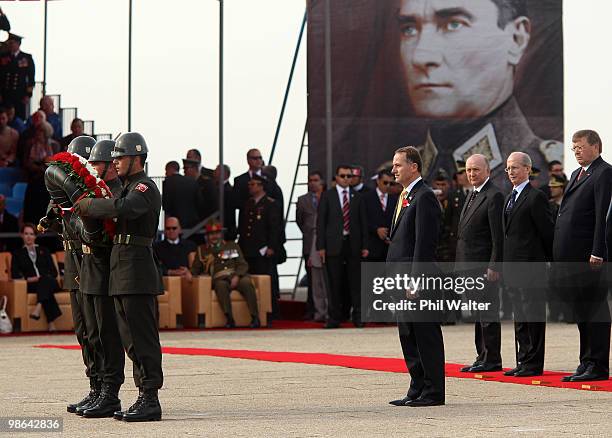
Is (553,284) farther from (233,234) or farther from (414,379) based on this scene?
(233,234)

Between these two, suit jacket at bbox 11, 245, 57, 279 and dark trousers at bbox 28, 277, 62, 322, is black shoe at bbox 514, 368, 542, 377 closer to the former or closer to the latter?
dark trousers at bbox 28, 277, 62, 322

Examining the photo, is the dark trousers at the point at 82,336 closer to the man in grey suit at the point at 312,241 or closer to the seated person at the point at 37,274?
the seated person at the point at 37,274

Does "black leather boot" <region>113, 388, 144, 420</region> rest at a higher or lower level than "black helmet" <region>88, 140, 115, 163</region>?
lower

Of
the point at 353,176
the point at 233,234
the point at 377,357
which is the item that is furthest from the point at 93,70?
the point at 377,357

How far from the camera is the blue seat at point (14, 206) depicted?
1981 cm

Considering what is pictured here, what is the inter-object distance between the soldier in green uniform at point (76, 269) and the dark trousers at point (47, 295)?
826cm

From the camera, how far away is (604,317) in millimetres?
10953

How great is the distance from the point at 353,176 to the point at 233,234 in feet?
7.61

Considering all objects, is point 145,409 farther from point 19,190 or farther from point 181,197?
point 19,190

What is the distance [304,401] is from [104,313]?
159 centimetres

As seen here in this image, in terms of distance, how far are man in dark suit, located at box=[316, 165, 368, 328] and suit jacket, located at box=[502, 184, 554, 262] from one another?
6.81m

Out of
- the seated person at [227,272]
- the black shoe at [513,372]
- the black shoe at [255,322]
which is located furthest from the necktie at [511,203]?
the black shoe at [255,322]

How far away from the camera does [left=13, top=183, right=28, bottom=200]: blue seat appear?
65.3 feet

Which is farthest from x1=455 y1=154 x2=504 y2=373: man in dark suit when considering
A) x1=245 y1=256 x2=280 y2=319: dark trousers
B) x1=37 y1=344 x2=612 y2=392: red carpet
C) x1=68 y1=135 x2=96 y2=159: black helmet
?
x1=245 y1=256 x2=280 y2=319: dark trousers
